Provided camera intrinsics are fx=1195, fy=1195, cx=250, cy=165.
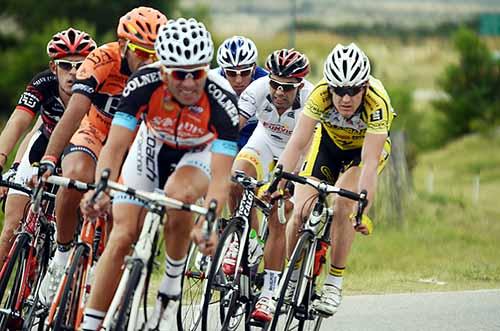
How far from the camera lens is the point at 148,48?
8.28m

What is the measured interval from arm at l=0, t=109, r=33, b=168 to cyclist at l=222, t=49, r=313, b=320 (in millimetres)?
1859

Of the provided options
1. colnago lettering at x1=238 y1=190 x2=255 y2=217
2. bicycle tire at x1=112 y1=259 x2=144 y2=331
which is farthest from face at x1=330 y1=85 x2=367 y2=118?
bicycle tire at x1=112 y1=259 x2=144 y2=331

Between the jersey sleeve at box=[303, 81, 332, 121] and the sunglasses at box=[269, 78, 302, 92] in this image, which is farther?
the sunglasses at box=[269, 78, 302, 92]

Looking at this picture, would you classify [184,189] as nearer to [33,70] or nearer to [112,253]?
[112,253]

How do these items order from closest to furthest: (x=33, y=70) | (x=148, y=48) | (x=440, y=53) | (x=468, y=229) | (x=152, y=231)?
(x=152, y=231), (x=148, y=48), (x=468, y=229), (x=33, y=70), (x=440, y=53)

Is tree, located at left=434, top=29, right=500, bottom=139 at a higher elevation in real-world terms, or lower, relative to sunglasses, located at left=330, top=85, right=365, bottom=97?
higher

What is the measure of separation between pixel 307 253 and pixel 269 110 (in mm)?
1995

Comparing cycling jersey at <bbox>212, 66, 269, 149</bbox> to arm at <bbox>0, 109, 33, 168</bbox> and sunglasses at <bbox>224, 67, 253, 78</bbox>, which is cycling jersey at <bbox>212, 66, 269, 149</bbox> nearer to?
sunglasses at <bbox>224, 67, 253, 78</bbox>

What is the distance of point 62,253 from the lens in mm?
8547

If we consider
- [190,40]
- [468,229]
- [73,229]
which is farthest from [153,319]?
[468,229]

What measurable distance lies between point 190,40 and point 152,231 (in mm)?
1201

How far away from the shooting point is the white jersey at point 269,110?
1020 cm

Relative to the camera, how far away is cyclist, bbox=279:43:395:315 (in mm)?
8742

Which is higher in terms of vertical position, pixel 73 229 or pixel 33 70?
pixel 33 70
